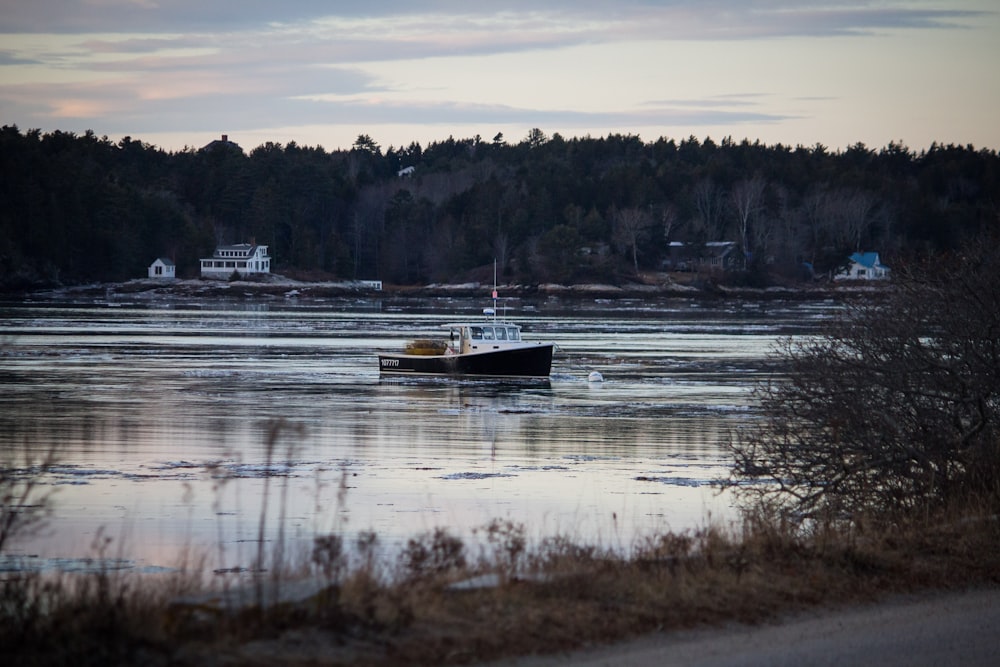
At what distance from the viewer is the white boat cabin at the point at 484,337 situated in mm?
53188

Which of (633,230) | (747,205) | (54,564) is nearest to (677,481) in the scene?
(54,564)

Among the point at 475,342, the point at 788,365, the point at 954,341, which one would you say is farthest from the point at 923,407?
the point at 475,342

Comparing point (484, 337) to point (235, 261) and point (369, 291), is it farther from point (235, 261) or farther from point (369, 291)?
point (235, 261)

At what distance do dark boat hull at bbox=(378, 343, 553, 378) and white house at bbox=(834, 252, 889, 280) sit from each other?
11654 cm

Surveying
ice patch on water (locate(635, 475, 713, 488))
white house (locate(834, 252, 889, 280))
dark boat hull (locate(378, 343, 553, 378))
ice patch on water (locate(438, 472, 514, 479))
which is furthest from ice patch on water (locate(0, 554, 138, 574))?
white house (locate(834, 252, 889, 280))

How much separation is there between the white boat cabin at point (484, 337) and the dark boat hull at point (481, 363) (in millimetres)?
416

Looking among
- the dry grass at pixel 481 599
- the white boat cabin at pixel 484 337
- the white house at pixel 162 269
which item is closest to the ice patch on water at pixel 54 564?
the dry grass at pixel 481 599

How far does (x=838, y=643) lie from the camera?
9.34 m

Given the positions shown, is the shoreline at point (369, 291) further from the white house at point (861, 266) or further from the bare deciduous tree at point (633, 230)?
the bare deciduous tree at point (633, 230)

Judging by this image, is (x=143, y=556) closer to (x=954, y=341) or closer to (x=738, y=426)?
(x=954, y=341)

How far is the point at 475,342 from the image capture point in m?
53.4

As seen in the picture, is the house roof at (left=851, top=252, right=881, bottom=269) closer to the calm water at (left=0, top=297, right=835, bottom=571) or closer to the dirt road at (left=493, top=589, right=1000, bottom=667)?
the calm water at (left=0, top=297, right=835, bottom=571)

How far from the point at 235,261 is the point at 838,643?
539 ft

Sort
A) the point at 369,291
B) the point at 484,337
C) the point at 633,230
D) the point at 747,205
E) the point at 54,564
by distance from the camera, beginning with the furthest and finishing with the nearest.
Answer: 1. the point at 747,205
2. the point at 369,291
3. the point at 633,230
4. the point at 484,337
5. the point at 54,564
